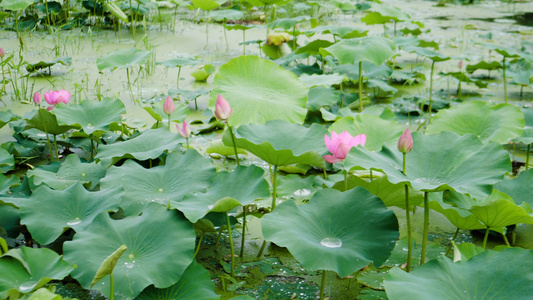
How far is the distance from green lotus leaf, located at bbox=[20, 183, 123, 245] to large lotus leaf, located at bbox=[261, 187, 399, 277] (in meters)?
0.47

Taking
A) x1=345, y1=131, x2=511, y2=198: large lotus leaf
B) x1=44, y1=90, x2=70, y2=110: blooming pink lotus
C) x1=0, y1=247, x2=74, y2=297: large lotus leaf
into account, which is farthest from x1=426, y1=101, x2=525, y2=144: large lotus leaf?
x1=44, y1=90, x2=70, y2=110: blooming pink lotus

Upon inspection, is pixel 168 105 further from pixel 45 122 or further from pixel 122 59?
pixel 122 59

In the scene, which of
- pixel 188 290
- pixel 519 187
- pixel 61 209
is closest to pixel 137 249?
pixel 188 290

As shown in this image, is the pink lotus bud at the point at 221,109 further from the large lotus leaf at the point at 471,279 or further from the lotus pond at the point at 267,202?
the large lotus leaf at the point at 471,279

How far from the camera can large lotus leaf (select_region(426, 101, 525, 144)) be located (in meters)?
1.75

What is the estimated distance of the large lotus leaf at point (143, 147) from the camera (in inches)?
62.0

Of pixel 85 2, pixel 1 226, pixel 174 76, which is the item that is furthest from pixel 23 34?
pixel 1 226

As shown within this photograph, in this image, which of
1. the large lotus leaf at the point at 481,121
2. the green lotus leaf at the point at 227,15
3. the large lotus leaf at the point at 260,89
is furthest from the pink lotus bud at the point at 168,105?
the green lotus leaf at the point at 227,15

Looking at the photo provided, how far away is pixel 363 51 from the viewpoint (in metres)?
2.21

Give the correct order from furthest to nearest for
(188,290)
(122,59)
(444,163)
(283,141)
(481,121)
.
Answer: (122,59) → (481,121) → (283,141) → (444,163) → (188,290)

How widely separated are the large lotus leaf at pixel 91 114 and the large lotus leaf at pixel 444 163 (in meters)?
1.09

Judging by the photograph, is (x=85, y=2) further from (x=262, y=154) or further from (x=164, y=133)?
(x=262, y=154)

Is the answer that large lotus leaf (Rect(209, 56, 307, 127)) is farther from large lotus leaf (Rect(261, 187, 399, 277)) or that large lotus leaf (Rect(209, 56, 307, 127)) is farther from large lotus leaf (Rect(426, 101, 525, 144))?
large lotus leaf (Rect(261, 187, 399, 277))

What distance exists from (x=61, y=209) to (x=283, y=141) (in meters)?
0.69
